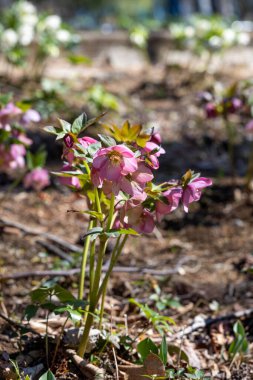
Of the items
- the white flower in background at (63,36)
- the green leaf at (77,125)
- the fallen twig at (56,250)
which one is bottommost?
the fallen twig at (56,250)

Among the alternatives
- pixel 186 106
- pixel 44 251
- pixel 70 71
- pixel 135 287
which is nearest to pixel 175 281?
pixel 135 287

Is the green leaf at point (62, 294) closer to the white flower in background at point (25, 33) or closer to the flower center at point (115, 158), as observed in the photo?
the flower center at point (115, 158)

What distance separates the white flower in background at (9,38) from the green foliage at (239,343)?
330 cm

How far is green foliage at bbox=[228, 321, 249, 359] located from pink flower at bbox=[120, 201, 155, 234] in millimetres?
471

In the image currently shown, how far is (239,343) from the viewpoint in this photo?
1683 mm

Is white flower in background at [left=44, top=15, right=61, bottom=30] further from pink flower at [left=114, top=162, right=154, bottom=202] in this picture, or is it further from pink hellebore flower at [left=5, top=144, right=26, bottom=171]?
pink flower at [left=114, top=162, right=154, bottom=202]

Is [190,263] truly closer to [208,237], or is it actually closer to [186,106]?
[208,237]

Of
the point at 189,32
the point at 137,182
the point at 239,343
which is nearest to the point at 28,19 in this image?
the point at 189,32

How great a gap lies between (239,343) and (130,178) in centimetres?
64

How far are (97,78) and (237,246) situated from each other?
9.97 ft

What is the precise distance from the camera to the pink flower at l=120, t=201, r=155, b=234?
1.38m

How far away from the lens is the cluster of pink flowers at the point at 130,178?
49.3 inches

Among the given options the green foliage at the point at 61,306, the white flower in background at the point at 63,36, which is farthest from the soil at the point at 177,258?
the white flower in background at the point at 63,36

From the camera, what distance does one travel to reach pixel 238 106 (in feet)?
9.44
